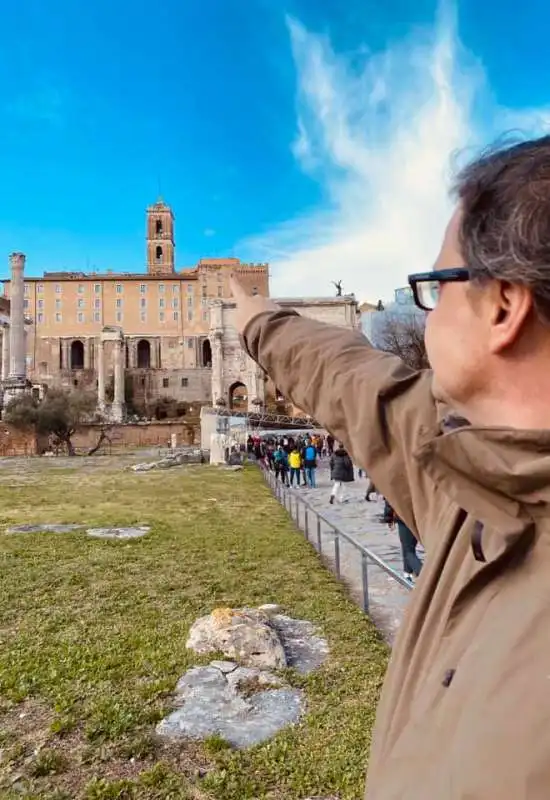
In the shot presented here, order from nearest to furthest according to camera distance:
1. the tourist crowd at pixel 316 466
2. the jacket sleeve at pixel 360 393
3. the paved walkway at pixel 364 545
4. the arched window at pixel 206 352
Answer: the jacket sleeve at pixel 360 393, the paved walkway at pixel 364 545, the tourist crowd at pixel 316 466, the arched window at pixel 206 352

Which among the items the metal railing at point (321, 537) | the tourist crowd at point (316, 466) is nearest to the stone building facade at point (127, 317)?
the tourist crowd at point (316, 466)

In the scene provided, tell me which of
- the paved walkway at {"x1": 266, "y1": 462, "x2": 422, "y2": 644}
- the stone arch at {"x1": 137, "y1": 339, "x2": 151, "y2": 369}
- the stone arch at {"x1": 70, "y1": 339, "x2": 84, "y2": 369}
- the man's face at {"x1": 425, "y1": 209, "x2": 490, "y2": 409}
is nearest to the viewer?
the man's face at {"x1": 425, "y1": 209, "x2": 490, "y2": 409}

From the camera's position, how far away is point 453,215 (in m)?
1.05

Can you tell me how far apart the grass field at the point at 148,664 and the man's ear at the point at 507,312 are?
2884 mm

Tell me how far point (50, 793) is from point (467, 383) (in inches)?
125

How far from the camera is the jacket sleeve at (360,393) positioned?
1.40 metres

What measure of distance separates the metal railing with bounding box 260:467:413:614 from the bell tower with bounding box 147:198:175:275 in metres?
78.4

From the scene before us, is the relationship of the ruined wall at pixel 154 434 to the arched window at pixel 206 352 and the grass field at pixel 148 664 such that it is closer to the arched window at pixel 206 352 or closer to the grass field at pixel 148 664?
the arched window at pixel 206 352

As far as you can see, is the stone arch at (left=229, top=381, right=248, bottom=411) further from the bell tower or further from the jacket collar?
the jacket collar

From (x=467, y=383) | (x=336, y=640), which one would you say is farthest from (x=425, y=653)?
(x=336, y=640)

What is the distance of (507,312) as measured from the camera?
901 millimetres

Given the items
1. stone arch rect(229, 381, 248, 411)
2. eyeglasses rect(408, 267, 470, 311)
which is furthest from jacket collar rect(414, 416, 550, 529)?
stone arch rect(229, 381, 248, 411)

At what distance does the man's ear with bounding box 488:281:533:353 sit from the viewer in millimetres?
870

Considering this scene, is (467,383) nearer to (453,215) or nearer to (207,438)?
(453,215)
